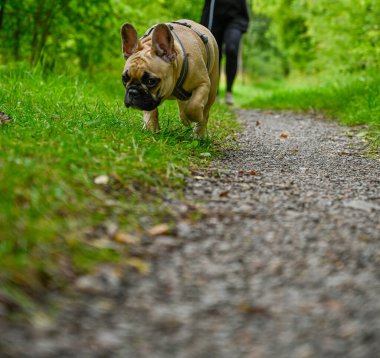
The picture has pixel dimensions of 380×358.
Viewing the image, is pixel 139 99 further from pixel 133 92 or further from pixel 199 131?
pixel 199 131

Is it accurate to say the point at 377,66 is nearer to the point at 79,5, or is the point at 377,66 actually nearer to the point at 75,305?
the point at 79,5

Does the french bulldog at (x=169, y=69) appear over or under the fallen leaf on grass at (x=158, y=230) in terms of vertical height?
over

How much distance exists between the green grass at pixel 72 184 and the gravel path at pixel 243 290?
0.47ft

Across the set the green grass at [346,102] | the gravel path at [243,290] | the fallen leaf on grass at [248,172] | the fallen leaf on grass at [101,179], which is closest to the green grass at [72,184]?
the fallen leaf on grass at [101,179]

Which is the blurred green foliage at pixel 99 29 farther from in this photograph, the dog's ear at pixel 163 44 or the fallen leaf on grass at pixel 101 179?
the fallen leaf on grass at pixel 101 179

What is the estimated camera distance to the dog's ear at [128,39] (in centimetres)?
388

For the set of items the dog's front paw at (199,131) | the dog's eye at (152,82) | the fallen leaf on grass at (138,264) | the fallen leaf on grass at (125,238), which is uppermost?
the dog's eye at (152,82)

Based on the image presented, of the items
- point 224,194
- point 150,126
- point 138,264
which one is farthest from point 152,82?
point 138,264

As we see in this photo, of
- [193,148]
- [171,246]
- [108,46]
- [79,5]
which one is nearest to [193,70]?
[193,148]

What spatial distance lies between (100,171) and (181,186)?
45cm

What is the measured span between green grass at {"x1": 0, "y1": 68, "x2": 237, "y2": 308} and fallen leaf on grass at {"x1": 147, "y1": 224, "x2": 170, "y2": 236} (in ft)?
0.14

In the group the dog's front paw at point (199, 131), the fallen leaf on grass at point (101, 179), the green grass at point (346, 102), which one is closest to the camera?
the fallen leaf on grass at point (101, 179)

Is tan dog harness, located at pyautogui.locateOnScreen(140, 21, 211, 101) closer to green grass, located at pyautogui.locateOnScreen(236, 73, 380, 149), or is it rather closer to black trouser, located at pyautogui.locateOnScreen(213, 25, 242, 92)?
green grass, located at pyautogui.locateOnScreen(236, 73, 380, 149)

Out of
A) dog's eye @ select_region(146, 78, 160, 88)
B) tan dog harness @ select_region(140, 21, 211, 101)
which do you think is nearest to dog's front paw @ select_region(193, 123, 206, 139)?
tan dog harness @ select_region(140, 21, 211, 101)
